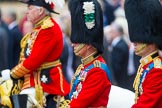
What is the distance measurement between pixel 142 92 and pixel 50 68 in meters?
2.00

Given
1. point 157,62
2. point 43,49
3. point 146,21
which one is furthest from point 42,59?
point 157,62

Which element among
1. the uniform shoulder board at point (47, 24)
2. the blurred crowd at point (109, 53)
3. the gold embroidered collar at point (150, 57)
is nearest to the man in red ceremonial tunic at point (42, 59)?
the uniform shoulder board at point (47, 24)

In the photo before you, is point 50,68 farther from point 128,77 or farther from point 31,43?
point 128,77

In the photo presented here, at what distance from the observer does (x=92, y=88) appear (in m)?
7.60

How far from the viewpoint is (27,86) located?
9109 mm

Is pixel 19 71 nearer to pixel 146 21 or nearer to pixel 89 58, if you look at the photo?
pixel 89 58

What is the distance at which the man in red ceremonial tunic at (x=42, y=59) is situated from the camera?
8.96 m

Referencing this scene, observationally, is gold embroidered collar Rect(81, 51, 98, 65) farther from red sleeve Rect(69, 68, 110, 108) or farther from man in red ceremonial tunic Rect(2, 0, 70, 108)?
man in red ceremonial tunic Rect(2, 0, 70, 108)

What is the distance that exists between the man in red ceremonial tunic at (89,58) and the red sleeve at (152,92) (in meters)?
0.55

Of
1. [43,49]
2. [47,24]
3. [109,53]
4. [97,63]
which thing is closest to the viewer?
[97,63]

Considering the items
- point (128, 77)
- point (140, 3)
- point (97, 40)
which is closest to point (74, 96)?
point (97, 40)

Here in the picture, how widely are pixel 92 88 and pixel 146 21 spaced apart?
31.8 inches

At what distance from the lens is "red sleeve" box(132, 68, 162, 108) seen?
712 cm

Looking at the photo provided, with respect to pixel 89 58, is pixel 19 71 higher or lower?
lower
